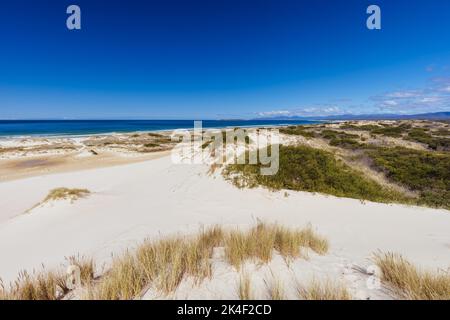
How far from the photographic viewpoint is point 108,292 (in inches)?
118

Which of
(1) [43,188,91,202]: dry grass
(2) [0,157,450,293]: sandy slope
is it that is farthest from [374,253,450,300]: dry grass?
(1) [43,188,91,202]: dry grass

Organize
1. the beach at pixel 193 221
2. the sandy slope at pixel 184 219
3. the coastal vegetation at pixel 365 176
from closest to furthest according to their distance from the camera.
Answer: the beach at pixel 193 221, the sandy slope at pixel 184 219, the coastal vegetation at pixel 365 176

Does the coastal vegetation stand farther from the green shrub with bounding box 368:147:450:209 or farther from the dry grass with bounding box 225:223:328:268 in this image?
the dry grass with bounding box 225:223:328:268

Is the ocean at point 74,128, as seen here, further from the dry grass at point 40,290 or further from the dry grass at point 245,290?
the dry grass at point 245,290

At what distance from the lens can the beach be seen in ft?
16.6

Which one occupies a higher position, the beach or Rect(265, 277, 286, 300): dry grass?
Rect(265, 277, 286, 300): dry grass

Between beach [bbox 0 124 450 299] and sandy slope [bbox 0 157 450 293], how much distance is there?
0.03 meters

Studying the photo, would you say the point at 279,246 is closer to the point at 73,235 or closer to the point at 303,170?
the point at 73,235

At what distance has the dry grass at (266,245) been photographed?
4016 mm

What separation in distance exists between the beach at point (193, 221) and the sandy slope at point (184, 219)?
0.09ft

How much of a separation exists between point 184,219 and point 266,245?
4393 millimetres

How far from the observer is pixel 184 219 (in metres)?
7.98

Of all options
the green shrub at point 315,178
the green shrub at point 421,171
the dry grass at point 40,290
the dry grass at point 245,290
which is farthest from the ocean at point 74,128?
the dry grass at point 245,290

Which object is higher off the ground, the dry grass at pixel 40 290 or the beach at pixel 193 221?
the dry grass at pixel 40 290
